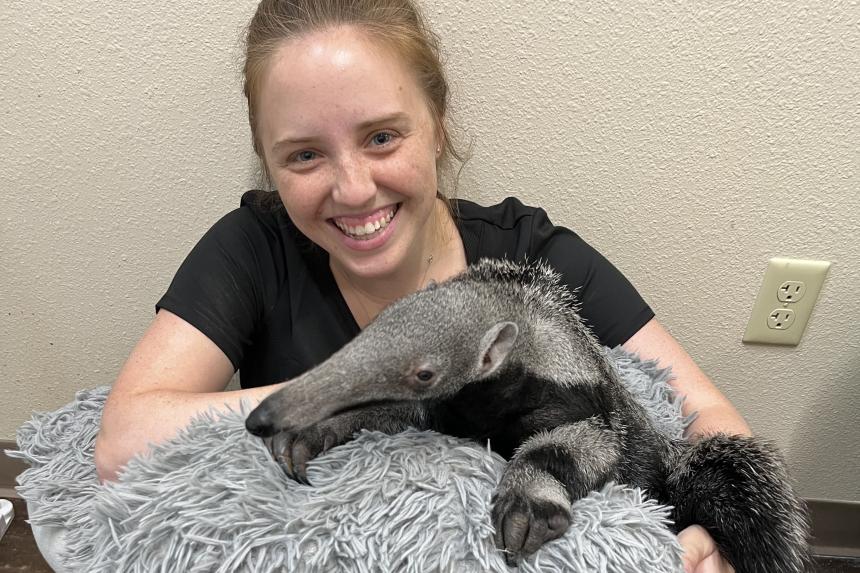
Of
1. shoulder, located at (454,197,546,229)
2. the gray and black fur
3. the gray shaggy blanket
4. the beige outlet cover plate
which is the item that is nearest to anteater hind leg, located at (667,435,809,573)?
the gray and black fur

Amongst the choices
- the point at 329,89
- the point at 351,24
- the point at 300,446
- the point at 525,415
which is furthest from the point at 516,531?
the point at 351,24

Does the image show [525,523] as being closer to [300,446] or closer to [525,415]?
[525,415]

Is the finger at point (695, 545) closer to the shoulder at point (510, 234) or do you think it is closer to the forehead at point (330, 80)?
the shoulder at point (510, 234)

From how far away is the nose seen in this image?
0.86 meters

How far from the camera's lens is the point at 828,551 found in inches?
68.0

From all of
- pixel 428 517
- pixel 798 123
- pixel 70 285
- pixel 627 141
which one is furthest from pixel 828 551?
pixel 70 285

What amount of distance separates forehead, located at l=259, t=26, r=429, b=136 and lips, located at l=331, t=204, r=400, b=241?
0.16 meters

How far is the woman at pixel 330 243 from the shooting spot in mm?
830

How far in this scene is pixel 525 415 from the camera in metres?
0.78

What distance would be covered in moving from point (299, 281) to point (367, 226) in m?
0.24

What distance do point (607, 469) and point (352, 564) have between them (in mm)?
334

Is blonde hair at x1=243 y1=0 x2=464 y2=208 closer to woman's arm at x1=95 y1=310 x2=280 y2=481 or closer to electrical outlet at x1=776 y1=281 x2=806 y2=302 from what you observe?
woman's arm at x1=95 y1=310 x2=280 y2=481

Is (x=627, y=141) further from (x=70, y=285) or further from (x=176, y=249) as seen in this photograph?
(x=70, y=285)

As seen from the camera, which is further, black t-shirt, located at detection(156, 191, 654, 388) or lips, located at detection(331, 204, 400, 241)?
black t-shirt, located at detection(156, 191, 654, 388)
